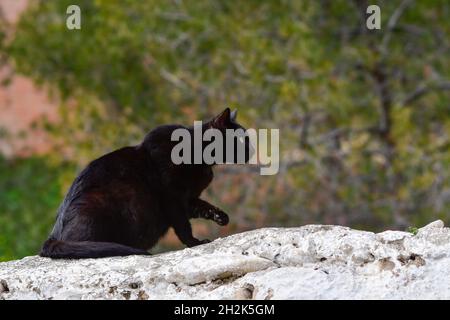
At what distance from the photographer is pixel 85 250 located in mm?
5457

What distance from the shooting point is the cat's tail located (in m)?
5.43

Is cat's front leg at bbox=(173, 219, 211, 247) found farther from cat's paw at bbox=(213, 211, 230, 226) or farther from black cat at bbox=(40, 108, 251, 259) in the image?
cat's paw at bbox=(213, 211, 230, 226)

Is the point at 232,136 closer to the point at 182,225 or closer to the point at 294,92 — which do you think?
the point at 182,225

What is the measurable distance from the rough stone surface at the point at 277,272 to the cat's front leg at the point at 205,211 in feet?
4.44

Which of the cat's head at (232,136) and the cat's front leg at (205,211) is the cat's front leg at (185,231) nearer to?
the cat's front leg at (205,211)

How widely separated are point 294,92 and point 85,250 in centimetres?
678

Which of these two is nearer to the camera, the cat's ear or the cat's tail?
the cat's tail

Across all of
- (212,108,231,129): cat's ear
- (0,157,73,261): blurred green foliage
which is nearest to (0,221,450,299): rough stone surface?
(212,108,231,129): cat's ear

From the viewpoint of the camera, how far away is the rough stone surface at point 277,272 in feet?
15.4

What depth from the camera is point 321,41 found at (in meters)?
12.7

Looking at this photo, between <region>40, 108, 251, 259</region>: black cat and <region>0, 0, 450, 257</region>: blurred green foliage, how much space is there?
5529 mm

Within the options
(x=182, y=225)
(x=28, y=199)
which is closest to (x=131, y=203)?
(x=182, y=225)

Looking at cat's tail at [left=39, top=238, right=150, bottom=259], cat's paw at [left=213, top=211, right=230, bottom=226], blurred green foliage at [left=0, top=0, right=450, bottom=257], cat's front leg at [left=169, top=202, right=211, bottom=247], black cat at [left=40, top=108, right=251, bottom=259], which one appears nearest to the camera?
cat's tail at [left=39, top=238, right=150, bottom=259]

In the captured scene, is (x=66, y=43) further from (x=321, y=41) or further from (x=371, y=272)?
(x=371, y=272)
